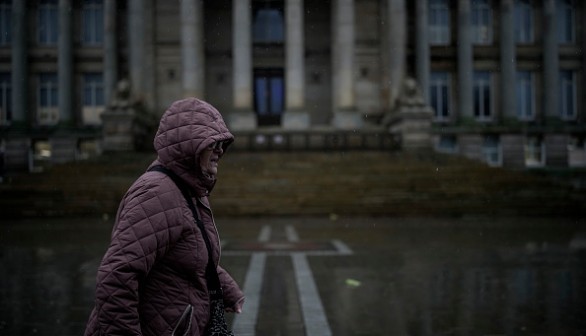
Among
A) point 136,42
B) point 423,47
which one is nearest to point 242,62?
point 136,42

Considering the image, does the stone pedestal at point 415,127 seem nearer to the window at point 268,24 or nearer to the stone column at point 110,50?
the window at point 268,24

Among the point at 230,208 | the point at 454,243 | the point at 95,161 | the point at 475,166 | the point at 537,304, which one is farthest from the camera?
the point at 95,161

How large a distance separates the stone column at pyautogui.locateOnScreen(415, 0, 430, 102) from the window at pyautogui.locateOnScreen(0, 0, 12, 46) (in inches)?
1069

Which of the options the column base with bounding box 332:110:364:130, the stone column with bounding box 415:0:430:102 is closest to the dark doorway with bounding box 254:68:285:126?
the column base with bounding box 332:110:364:130

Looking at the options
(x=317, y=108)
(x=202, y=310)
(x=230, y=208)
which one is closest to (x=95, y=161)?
(x=230, y=208)

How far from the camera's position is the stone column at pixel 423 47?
142 feet

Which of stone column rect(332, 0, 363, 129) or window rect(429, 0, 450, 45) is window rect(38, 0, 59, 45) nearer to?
stone column rect(332, 0, 363, 129)

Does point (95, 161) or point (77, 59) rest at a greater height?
point (77, 59)

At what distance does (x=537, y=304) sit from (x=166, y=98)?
3692 cm

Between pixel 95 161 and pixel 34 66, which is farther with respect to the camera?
pixel 34 66

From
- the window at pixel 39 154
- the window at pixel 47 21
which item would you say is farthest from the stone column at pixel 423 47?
the window at pixel 47 21

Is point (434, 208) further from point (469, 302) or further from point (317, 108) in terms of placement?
point (317, 108)

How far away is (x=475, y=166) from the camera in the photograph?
2803 cm

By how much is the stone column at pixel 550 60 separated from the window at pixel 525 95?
70.8 inches
